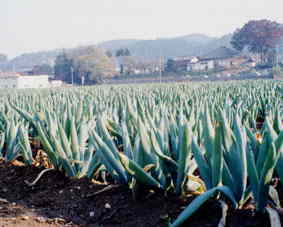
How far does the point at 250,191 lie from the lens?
2256 millimetres

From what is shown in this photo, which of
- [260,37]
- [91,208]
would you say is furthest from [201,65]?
[91,208]

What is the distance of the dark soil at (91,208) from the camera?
2.29 metres

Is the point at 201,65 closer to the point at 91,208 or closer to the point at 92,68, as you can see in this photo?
the point at 92,68

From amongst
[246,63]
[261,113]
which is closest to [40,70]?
[246,63]

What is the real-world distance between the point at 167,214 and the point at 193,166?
39cm

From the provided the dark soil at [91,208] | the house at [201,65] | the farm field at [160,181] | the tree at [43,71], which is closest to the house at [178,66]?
the house at [201,65]

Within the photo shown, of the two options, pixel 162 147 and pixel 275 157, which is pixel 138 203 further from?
pixel 275 157

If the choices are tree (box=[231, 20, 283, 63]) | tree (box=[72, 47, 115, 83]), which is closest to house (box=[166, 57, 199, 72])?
tree (box=[231, 20, 283, 63])

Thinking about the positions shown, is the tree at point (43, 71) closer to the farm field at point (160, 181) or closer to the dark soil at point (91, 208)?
the farm field at point (160, 181)

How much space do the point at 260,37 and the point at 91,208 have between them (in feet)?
279

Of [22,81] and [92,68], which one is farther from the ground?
[92,68]

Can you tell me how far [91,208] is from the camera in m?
2.73

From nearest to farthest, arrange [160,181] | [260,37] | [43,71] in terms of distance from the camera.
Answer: [160,181]
[260,37]
[43,71]

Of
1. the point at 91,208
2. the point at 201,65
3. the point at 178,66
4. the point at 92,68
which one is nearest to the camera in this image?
the point at 91,208
